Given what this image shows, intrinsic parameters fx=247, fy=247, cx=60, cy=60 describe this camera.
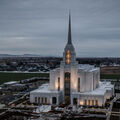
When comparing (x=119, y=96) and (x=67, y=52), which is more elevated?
(x=67, y=52)

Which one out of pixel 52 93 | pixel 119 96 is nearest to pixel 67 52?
pixel 52 93

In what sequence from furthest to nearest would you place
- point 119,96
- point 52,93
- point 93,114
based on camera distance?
1. point 119,96
2. point 52,93
3. point 93,114

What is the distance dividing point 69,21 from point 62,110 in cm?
1770

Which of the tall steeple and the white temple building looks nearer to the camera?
the white temple building

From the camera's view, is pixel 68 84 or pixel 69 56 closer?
pixel 68 84

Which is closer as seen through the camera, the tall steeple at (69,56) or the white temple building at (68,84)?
the white temple building at (68,84)

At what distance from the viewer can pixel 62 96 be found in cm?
4541

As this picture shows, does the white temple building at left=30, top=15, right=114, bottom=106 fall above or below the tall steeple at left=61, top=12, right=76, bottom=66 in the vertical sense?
below

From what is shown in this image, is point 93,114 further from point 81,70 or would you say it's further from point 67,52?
point 67,52

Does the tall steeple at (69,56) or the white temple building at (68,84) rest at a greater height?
the tall steeple at (69,56)

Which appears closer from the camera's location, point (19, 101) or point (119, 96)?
point (19, 101)

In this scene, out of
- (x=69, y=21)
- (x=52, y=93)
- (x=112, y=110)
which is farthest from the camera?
(x=69, y=21)

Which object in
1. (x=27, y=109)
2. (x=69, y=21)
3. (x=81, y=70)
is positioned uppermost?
(x=69, y=21)

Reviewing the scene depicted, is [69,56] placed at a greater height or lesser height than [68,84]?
greater
